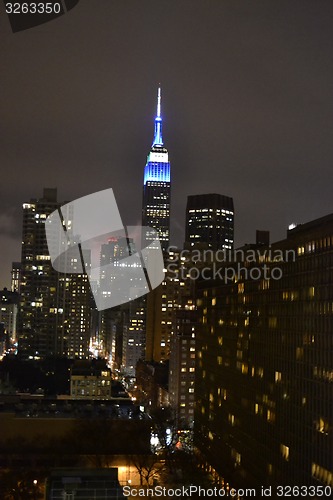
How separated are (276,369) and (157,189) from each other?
42.5 m

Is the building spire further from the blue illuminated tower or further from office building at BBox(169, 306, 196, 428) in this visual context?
office building at BBox(169, 306, 196, 428)

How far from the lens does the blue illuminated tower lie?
52.1 meters

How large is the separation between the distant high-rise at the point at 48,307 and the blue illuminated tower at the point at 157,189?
14542mm

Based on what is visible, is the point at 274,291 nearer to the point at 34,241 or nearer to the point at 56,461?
the point at 56,461

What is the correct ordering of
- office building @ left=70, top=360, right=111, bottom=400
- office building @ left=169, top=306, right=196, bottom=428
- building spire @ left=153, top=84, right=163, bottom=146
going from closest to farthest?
office building @ left=169, top=306, right=196, bottom=428
office building @ left=70, top=360, right=111, bottom=400
building spire @ left=153, top=84, right=163, bottom=146

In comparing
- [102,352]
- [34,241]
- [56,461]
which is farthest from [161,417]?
[102,352]

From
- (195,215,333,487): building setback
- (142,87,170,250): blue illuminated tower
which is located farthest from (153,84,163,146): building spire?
(195,215,333,487): building setback

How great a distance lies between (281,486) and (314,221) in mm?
4536

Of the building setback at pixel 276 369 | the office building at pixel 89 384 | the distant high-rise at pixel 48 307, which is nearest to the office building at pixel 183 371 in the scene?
the office building at pixel 89 384

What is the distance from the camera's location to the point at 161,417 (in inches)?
763

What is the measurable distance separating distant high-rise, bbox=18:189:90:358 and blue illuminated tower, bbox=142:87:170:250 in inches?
573

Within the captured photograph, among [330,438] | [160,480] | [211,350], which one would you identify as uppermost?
[211,350]

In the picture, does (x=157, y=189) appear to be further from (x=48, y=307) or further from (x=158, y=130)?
(x=48, y=307)

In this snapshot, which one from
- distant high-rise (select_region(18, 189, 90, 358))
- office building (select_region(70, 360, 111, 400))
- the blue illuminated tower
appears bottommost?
office building (select_region(70, 360, 111, 400))
